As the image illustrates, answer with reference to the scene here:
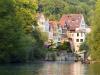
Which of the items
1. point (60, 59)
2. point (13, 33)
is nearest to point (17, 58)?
point (13, 33)

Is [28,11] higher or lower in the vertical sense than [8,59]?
higher

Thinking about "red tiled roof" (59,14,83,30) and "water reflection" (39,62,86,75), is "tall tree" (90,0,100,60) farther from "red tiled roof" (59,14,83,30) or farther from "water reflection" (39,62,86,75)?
"red tiled roof" (59,14,83,30)

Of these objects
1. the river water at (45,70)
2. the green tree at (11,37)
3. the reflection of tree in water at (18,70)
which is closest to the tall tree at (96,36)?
the green tree at (11,37)

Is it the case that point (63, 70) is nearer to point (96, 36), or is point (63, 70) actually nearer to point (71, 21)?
point (96, 36)

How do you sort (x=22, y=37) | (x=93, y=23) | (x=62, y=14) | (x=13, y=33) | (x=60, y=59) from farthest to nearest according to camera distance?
(x=62, y=14)
(x=60, y=59)
(x=93, y=23)
(x=22, y=37)
(x=13, y=33)

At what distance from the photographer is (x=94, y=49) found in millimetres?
66250

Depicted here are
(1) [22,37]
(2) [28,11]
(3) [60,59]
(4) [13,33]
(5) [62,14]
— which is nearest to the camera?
(4) [13,33]

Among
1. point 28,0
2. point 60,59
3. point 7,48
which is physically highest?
point 28,0

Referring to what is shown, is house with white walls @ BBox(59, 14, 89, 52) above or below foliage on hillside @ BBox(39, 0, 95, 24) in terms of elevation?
below

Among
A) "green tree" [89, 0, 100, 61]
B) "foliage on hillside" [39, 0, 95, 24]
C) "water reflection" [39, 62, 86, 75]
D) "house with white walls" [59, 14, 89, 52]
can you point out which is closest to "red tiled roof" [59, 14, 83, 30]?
"house with white walls" [59, 14, 89, 52]

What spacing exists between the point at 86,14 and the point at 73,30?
19.2 metres

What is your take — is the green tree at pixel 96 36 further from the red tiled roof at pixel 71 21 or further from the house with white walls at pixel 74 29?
the red tiled roof at pixel 71 21

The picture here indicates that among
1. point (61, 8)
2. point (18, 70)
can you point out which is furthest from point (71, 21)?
point (18, 70)

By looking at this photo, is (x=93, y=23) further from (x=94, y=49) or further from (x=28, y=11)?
(x=28, y=11)
